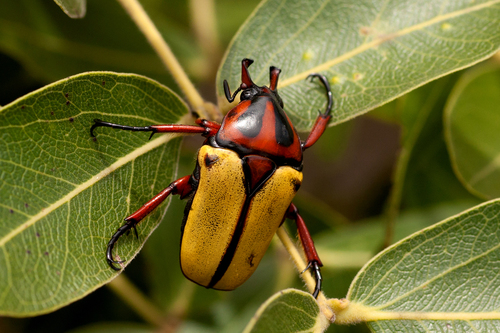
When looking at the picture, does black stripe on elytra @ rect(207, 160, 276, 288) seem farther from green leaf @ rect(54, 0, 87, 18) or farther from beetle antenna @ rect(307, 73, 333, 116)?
green leaf @ rect(54, 0, 87, 18)

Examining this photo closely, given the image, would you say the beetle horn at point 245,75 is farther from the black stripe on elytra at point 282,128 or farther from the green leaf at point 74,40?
the green leaf at point 74,40

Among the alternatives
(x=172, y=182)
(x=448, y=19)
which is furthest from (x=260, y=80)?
(x=448, y=19)

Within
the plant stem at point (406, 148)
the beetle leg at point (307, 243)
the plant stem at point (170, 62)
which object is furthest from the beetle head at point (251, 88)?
the plant stem at point (406, 148)

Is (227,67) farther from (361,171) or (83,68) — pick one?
(361,171)

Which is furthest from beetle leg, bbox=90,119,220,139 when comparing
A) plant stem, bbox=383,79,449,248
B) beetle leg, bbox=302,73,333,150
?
plant stem, bbox=383,79,449,248

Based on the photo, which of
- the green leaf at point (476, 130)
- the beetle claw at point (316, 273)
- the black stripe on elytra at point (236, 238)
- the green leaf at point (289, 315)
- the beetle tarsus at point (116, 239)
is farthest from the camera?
the green leaf at point (476, 130)
